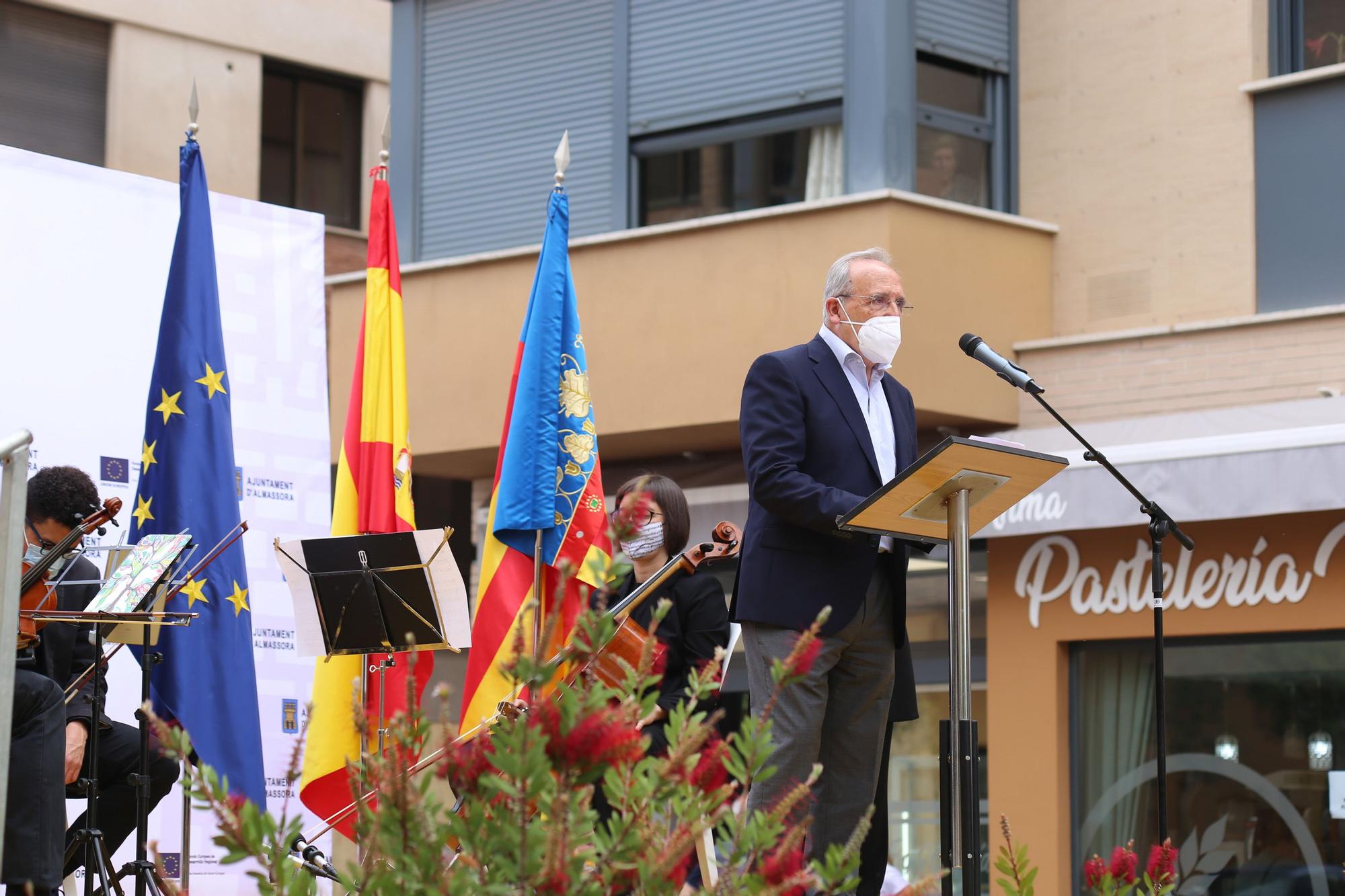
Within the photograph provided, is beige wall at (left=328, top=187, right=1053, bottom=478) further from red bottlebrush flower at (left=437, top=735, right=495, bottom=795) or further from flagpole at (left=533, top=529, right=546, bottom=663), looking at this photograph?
red bottlebrush flower at (left=437, top=735, right=495, bottom=795)

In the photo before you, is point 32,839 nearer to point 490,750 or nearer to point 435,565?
point 435,565

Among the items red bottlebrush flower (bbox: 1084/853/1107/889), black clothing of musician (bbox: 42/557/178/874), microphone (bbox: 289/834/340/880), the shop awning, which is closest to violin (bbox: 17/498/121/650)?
black clothing of musician (bbox: 42/557/178/874)

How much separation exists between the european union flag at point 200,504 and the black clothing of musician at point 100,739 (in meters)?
0.49

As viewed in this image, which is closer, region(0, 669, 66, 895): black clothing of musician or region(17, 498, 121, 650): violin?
region(0, 669, 66, 895): black clothing of musician

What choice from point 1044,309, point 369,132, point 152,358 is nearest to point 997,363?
point 152,358

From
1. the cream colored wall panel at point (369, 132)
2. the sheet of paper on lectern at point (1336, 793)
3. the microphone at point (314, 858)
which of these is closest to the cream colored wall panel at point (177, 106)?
the cream colored wall panel at point (369, 132)

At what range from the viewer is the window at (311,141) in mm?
17469

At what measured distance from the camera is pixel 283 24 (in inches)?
683

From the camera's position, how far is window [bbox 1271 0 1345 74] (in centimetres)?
1109

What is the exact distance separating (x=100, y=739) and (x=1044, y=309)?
712 centimetres

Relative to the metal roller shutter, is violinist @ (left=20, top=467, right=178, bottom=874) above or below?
below

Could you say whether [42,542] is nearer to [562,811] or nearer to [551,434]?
[551,434]

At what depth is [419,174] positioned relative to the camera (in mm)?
13750

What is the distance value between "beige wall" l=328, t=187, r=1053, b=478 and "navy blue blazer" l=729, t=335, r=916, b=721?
5599 mm
